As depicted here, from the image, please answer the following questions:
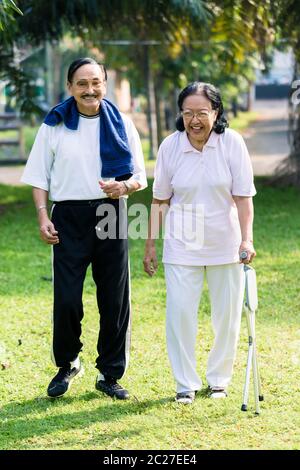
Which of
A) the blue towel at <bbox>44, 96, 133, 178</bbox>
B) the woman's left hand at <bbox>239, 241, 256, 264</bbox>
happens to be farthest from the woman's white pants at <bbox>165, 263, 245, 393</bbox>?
the blue towel at <bbox>44, 96, 133, 178</bbox>

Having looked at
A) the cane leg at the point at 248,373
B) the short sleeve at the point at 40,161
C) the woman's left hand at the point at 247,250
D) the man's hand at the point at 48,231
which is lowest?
the cane leg at the point at 248,373

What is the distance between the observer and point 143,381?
6.02 m

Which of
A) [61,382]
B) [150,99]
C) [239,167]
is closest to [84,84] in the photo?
[239,167]

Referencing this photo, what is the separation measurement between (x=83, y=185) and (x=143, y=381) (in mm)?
1361

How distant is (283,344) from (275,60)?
12841 mm

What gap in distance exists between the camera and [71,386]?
5.93 metres

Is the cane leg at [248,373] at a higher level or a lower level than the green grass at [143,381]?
higher

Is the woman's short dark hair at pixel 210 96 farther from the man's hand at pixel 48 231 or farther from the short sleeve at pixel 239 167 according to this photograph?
the man's hand at pixel 48 231

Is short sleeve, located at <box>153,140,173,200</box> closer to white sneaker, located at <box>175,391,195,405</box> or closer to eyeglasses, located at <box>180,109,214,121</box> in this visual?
eyeglasses, located at <box>180,109,214,121</box>

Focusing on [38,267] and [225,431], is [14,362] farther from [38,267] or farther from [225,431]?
[38,267]

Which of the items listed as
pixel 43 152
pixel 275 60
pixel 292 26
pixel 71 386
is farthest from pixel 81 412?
pixel 275 60

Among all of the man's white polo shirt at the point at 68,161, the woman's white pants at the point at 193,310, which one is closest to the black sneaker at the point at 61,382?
the woman's white pants at the point at 193,310

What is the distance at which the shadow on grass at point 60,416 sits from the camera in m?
5.08

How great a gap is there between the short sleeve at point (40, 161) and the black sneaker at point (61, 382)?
1.10m
